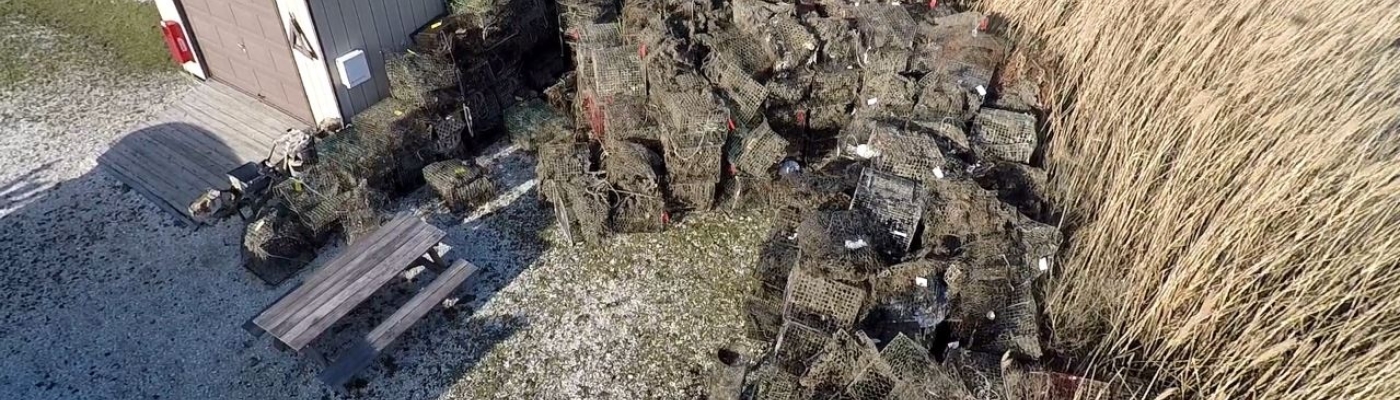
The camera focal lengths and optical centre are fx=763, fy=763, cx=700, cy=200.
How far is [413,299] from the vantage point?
286 inches

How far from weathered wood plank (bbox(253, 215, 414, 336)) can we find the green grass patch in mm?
6215

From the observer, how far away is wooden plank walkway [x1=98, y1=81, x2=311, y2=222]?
356 inches

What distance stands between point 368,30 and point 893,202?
654cm

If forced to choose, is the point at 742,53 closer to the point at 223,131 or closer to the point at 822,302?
the point at 822,302

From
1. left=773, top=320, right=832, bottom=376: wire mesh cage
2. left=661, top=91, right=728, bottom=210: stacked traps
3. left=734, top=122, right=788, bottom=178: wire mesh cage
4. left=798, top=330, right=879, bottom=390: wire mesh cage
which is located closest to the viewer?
left=798, top=330, right=879, bottom=390: wire mesh cage

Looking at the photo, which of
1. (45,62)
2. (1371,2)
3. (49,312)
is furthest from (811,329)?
(45,62)

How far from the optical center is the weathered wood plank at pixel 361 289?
22.0ft

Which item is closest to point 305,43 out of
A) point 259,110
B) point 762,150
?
point 259,110

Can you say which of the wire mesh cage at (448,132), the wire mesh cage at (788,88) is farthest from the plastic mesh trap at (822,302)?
the wire mesh cage at (448,132)

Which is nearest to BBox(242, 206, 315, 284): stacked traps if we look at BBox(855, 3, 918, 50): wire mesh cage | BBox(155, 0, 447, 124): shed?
BBox(155, 0, 447, 124): shed

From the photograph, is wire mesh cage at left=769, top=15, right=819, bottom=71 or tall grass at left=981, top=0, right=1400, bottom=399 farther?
wire mesh cage at left=769, top=15, right=819, bottom=71

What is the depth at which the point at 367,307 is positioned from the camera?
25.2ft

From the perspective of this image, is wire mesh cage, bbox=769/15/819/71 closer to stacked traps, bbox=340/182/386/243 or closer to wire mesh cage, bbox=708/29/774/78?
wire mesh cage, bbox=708/29/774/78

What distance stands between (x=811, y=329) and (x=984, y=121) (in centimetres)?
312
